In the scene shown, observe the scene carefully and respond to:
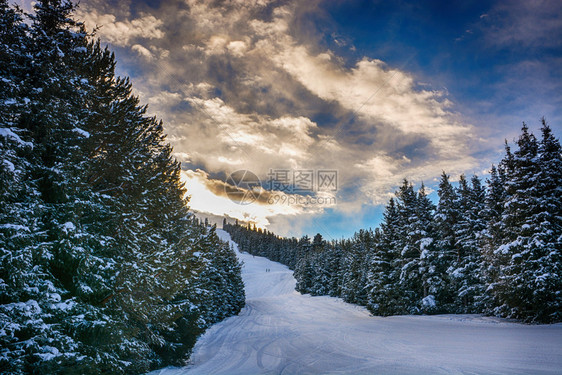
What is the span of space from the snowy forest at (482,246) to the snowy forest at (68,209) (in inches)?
803

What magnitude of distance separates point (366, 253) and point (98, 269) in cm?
4254

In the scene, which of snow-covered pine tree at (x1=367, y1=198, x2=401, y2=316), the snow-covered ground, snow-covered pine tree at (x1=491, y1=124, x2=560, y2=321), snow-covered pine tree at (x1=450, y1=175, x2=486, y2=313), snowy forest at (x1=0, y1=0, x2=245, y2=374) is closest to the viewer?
snowy forest at (x1=0, y1=0, x2=245, y2=374)

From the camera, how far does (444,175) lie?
2797 cm

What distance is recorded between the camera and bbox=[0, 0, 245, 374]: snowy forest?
5660 millimetres

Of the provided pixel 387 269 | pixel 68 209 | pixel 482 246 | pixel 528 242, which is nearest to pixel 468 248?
pixel 482 246

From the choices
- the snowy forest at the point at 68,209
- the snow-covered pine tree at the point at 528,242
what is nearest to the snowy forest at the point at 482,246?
the snow-covered pine tree at the point at 528,242

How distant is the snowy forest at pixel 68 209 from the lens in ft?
18.6

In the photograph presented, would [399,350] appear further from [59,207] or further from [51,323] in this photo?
[59,207]

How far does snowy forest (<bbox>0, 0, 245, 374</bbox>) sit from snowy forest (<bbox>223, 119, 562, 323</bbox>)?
20393 millimetres

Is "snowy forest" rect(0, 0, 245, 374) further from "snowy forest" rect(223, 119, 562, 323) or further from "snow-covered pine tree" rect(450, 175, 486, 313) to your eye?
"snow-covered pine tree" rect(450, 175, 486, 313)

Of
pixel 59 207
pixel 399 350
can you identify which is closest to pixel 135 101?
pixel 59 207

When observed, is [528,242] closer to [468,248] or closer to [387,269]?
[468,248]

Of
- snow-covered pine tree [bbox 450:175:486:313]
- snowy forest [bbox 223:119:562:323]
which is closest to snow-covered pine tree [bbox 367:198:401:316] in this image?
snowy forest [bbox 223:119:562:323]

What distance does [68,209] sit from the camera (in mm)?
6922
